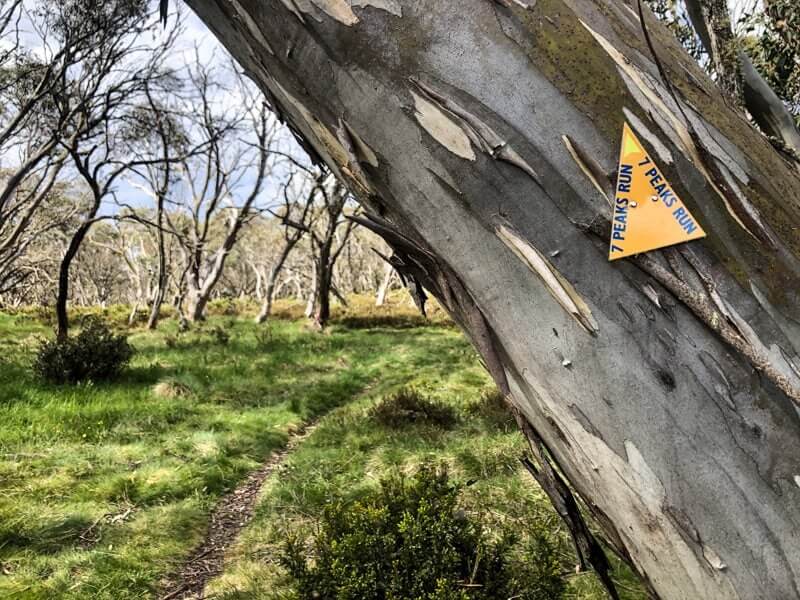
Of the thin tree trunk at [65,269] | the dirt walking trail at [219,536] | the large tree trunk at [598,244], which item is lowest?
the dirt walking trail at [219,536]

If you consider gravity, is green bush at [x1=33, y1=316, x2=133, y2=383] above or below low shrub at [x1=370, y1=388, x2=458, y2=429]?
above

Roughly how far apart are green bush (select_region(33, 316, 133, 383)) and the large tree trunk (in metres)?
7.45

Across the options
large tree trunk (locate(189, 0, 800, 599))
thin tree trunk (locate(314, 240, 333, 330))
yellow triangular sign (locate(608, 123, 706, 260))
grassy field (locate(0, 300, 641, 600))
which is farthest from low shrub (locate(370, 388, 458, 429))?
thin tree trunk (locate(314, 240, 333, 330))

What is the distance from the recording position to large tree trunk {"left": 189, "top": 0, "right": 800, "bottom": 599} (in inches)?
27.5

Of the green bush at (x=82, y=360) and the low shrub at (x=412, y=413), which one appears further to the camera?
the green bush at (x=82, y=360)

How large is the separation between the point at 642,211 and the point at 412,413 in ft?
17.2

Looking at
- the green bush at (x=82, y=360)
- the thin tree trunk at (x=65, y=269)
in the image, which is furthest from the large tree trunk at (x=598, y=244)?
the thin tree trunk at (x=65, y=269)

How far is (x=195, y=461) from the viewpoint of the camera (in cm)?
479

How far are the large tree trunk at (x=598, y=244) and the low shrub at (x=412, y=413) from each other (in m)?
4.88

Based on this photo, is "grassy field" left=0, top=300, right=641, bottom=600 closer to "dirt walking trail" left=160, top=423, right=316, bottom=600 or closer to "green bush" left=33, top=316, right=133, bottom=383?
"dirt walking trail" left=160, top=423, right=316, bottom=600

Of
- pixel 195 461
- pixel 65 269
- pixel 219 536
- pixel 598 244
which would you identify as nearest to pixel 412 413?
pixel 195 461

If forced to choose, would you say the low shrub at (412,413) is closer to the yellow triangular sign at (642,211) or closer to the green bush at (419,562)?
the green bush at (419,562)

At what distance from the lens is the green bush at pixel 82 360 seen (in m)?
7.02

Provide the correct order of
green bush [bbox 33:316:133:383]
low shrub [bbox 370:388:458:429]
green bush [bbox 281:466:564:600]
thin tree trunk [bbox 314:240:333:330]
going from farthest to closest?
thin tree trunk [bbox 314:240:333:330] → green bush [bbox 33:316:133:383] → low shrub [bbox 370:388:458:429] → green bush [bbox 281:466:564:600]
